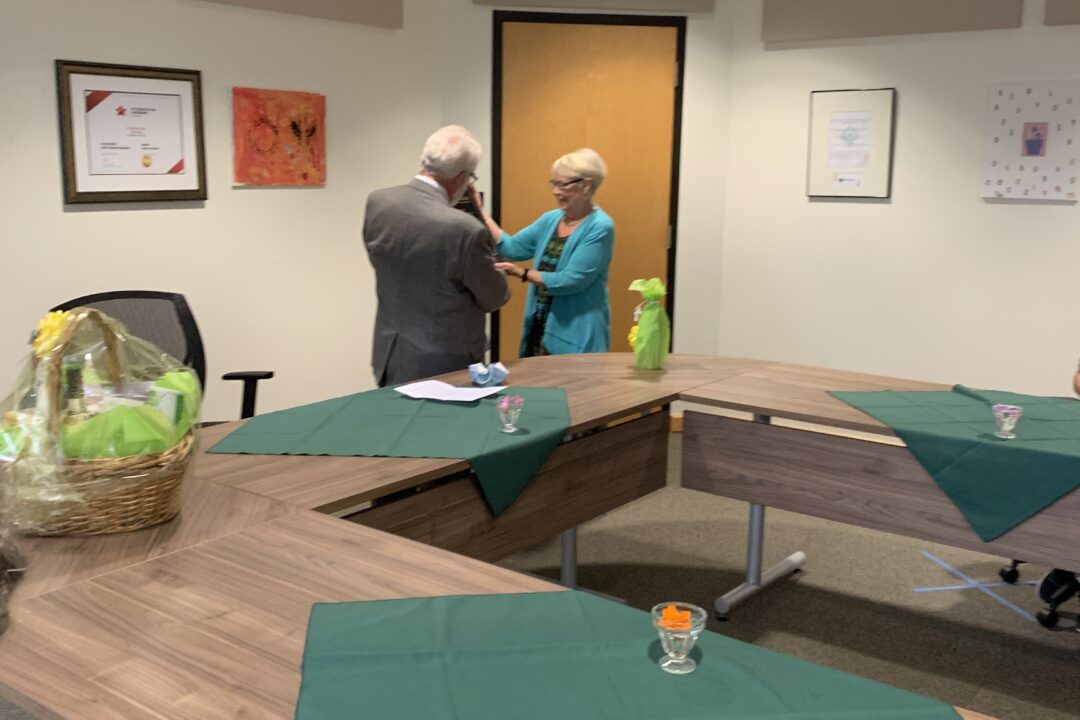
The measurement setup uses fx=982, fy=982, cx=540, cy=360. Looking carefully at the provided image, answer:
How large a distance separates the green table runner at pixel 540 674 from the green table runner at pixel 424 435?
0.84 meters

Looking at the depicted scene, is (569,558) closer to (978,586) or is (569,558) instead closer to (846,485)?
(846,485)

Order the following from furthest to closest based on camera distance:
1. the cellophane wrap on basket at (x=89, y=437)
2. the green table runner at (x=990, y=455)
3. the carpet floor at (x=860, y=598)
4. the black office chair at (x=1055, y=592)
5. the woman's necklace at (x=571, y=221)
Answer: the woman's necklace at (x=571, y=221)
the black office chair at (x=1055, y=592)
the carpet floor at (x=860, y=598)
the green table runner at (x=990, y=455)
the cellophane wrap on basket at (x=89, y=437)

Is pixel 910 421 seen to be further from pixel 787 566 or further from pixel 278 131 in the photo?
pixel 278 131

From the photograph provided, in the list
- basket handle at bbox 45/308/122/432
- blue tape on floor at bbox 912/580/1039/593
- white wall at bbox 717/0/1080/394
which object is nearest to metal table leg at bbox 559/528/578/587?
blue tape on floor at bbox 912/580/1039/593

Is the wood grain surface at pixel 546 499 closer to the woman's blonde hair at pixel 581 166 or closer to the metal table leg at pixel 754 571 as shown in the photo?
the metal table leg at pixel 754 571

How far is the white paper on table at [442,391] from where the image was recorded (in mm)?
2705

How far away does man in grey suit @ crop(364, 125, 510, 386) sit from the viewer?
300cm

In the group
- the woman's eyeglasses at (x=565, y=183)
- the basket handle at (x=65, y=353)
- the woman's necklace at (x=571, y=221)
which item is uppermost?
the woman's eyeglasses at (x=565, y=183)

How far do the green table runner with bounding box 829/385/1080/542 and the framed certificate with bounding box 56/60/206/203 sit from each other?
269 cm

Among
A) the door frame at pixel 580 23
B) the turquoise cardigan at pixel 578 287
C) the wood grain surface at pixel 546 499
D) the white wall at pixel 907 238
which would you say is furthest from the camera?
the door frame at pixel 580 23

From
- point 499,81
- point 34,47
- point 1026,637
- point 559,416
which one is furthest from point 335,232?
point 1026,637

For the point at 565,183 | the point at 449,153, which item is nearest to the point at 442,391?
the point at 449,153

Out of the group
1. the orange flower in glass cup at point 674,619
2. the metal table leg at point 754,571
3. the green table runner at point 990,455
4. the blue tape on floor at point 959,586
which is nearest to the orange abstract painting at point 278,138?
the metal table leg at point 754,571

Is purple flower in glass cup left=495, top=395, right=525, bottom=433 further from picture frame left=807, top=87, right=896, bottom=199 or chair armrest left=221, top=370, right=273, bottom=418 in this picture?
picture frame left=807, top=87, right=896, bottom=199
